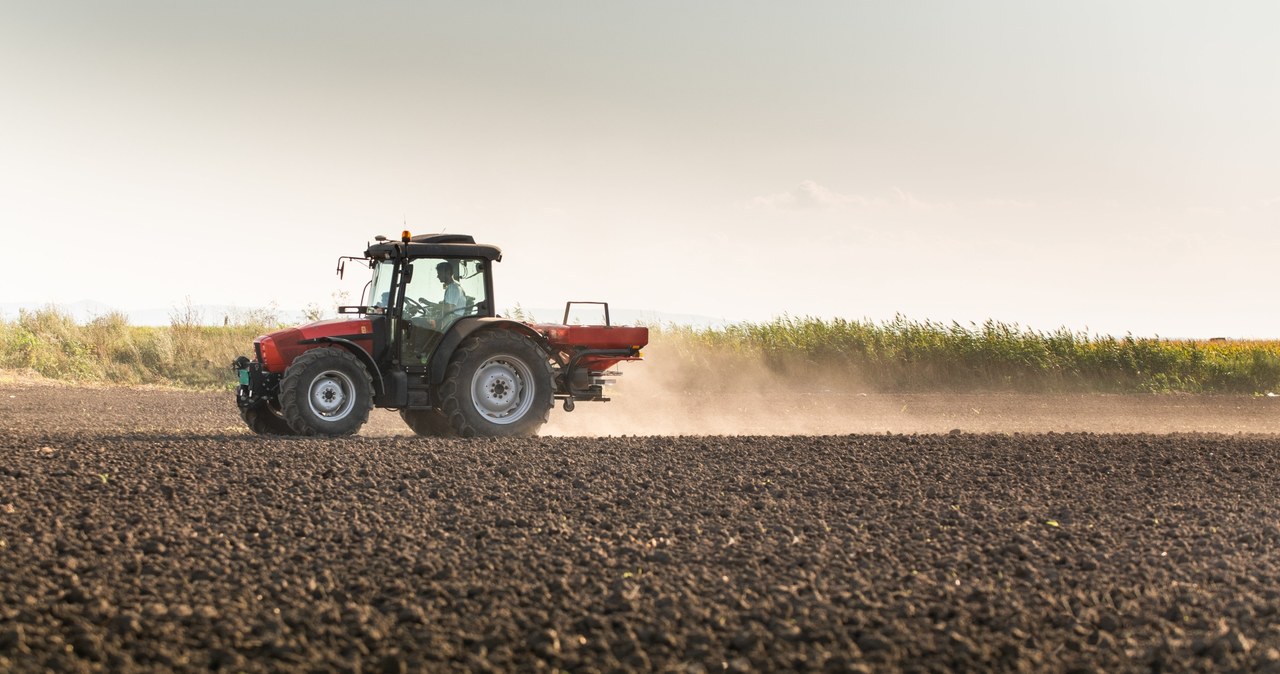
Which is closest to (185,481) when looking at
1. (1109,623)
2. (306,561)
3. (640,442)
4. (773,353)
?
(306,561)

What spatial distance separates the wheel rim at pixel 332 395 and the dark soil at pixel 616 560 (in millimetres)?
702

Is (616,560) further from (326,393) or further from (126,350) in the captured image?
(126,350)

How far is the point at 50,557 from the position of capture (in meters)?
6.07

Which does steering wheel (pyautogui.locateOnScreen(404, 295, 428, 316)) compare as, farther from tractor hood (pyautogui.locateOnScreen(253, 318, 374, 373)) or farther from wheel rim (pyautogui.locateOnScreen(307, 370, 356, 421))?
wheel rim (pyautogui.locateOnScreen(307, 370, 356, 421))

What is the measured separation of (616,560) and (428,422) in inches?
278

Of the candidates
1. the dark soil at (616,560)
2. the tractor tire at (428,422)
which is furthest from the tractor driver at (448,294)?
the dark soil at (616,560)

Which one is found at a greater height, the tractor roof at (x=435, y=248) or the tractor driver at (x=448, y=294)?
the tractor roof at (x=435, y=248)

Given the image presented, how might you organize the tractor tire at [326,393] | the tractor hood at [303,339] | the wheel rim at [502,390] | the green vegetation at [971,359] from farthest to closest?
the green vegetation at [971,359] → the wheel rim at [502,390] → the tractor hood at [303,339] → the tractor tire at [326,393]

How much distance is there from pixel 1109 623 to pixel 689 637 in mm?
1956

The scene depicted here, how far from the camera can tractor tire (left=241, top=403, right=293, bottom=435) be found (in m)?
11.8

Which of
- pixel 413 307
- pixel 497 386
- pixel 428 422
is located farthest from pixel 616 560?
pixel 428 422

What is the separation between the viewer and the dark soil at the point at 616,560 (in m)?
4.78

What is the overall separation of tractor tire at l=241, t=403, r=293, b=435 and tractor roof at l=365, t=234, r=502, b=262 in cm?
192

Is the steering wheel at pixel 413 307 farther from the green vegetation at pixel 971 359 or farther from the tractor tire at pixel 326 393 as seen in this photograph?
the green vegetation at pixel 971 359
